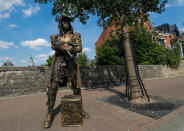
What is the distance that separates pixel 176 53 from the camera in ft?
60.5

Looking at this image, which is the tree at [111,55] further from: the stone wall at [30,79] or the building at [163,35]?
the stone wall at [30,79]

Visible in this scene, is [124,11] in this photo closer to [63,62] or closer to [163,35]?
[63,62]

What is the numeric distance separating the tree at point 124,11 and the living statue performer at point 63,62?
8.14 ft

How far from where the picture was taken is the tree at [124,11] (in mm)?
4539

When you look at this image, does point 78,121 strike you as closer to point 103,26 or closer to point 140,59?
point 103,26

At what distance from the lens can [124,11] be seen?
4891mm

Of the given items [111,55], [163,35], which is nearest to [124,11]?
[111,55]

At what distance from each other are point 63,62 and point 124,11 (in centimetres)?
373

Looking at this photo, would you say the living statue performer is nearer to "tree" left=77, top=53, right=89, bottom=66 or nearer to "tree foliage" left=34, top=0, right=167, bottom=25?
"tree foliage" left=34, top=0, right=167, bottom=25

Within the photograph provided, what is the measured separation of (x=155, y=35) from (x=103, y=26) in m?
2.64

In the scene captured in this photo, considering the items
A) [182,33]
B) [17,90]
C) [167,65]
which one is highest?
[182,33]

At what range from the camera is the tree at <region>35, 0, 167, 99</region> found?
4.54 m

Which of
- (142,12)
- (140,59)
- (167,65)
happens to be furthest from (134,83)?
(167,65)

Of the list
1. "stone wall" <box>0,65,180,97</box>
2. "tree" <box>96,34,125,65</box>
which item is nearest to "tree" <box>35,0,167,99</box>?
"stone wall" <box>0,65,180,97</box>
